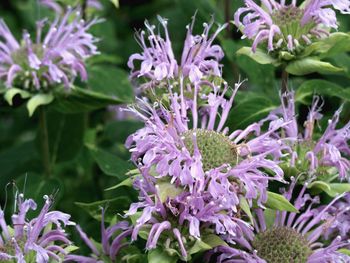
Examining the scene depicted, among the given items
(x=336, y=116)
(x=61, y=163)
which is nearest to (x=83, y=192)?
(x=61, y=163)

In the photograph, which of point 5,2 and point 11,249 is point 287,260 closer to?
point 11,249

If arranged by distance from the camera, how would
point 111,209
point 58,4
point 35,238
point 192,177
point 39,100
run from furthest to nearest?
1. point 58,4
2. point 39,100
3. point 111,209
4. point 35,238
5. point 192,177

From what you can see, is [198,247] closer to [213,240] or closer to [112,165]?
[213,240]

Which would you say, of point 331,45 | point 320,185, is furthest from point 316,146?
point 331,45

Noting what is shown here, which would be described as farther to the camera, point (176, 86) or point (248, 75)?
point (248, 75)

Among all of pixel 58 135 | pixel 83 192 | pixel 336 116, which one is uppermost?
pixel 336 116

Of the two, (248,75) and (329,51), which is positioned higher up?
(329,51)

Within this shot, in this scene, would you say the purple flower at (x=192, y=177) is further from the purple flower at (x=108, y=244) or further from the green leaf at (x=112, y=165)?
the green leaf at (x=112, y=165)
